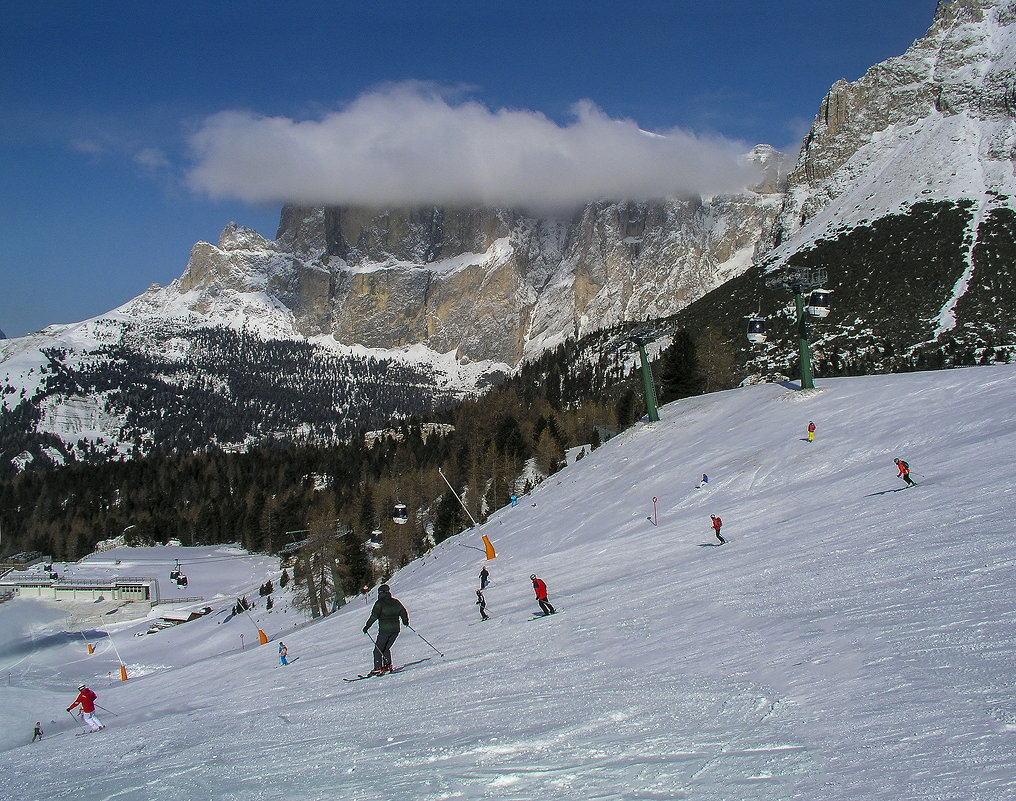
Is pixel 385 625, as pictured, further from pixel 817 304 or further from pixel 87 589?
pixel 87 589

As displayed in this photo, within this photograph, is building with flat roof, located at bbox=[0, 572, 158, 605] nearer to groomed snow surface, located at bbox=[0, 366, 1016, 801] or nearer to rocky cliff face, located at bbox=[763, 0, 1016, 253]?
groomed snow surface, located at bbox=[0, 366, 1016, 801]

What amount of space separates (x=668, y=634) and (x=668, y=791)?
21.5 ft

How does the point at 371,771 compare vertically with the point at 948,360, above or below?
below

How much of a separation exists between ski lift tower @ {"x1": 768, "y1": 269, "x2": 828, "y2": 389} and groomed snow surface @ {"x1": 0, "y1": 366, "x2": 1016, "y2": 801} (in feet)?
35.5

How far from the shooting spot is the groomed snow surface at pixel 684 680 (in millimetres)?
5922

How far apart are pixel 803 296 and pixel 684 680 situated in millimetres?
35774

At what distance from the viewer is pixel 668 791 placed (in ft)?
17.8

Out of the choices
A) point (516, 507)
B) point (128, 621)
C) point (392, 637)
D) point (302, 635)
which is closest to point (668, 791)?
point (392, 637)

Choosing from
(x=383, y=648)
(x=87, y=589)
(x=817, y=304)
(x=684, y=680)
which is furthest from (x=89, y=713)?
(x=87, y=589)

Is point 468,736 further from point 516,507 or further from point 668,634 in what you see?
point 516,507

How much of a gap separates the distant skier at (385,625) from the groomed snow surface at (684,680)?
2.21 feet

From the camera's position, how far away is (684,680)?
29.5 feet

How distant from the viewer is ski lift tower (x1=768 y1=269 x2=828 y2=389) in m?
38.0

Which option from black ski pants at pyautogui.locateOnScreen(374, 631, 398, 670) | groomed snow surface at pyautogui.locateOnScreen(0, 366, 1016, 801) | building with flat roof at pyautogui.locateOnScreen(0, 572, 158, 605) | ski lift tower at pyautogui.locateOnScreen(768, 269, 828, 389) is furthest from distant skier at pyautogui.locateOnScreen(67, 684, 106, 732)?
building with flat roof at pyautogui.locateOnScreen(0, 572, 158, 605)
